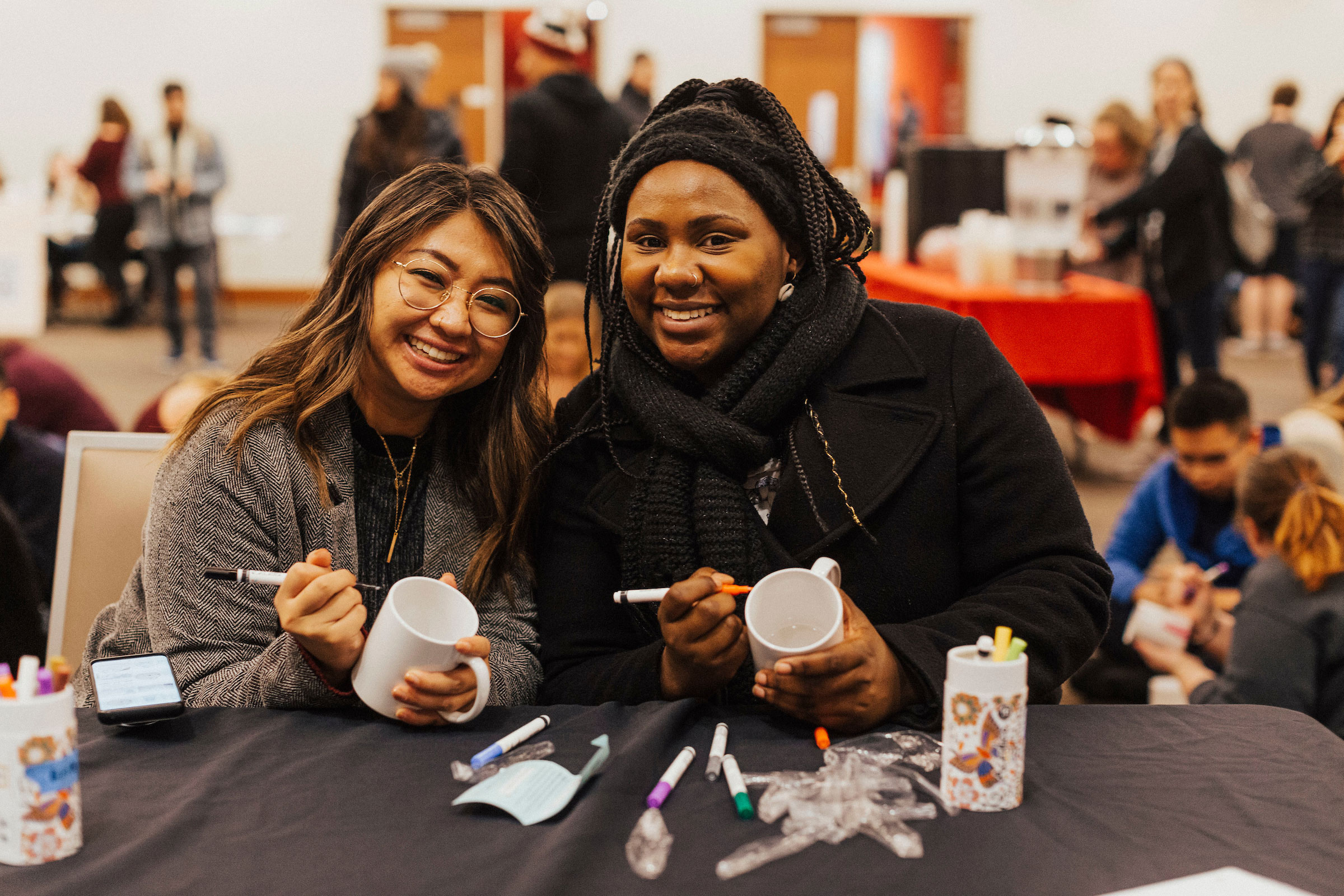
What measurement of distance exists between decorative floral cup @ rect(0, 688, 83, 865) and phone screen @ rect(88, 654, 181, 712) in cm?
27

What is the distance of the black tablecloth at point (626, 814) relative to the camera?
38.8 inches

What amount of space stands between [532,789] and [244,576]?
0.40m

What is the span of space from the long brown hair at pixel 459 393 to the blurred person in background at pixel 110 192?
9.33 meters

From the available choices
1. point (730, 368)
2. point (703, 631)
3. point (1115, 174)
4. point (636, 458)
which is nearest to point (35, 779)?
point (703, 631)

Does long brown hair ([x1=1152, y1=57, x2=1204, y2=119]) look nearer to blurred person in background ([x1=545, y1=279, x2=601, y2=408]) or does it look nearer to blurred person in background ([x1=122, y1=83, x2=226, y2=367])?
blurred person in background ([x1=545, y1=279, x2=601, y2=408])

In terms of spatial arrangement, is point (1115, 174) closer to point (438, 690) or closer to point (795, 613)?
point (795, 613)

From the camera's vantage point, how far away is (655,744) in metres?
1.24

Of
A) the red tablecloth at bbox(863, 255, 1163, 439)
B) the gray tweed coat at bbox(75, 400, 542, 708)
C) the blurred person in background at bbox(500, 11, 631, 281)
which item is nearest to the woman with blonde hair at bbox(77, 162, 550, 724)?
the gray tweed coat at bbox(75, 400, 542, 708)

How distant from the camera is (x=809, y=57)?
40.5ft

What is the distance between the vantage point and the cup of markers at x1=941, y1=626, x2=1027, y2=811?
1.09 meters

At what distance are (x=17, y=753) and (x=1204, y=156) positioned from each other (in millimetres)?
5776

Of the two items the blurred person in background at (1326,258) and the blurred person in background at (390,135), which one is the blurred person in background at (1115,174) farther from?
the blurred person in background at (390,135)

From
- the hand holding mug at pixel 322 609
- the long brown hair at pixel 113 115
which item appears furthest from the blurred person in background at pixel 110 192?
the hand holding mug at pixel 322 609

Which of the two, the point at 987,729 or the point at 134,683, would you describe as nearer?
the point at 987,729
